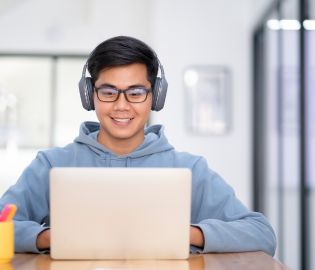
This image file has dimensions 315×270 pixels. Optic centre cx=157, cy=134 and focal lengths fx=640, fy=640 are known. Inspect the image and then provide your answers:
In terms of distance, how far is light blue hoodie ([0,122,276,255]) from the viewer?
5.57 feet

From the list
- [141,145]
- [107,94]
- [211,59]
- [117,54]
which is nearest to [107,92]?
[107,94]

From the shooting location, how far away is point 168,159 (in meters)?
1.96

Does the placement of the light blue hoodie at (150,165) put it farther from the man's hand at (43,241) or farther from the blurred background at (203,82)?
the blurred background at (203,82)

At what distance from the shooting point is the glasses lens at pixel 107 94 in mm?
1796

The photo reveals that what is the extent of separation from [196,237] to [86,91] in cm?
56

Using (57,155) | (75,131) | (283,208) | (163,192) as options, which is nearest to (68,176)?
(163,192)

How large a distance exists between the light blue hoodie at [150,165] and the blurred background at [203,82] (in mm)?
2089

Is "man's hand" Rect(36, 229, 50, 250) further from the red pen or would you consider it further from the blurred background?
the blurred background

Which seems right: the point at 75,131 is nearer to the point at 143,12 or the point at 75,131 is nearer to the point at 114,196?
the point at 143,12

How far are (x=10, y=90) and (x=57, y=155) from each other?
15.6ft

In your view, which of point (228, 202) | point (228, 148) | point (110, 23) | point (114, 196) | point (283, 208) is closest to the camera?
point (114, 196)

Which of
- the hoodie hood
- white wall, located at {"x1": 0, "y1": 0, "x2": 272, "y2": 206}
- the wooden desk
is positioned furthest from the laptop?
white wall, located at {"x1": 0, "y1": 0, "x2": 272, "y2": 206}

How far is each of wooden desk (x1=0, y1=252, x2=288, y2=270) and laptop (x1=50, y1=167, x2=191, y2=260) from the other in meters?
0.03

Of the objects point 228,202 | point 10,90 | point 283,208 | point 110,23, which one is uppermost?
point 110,23
